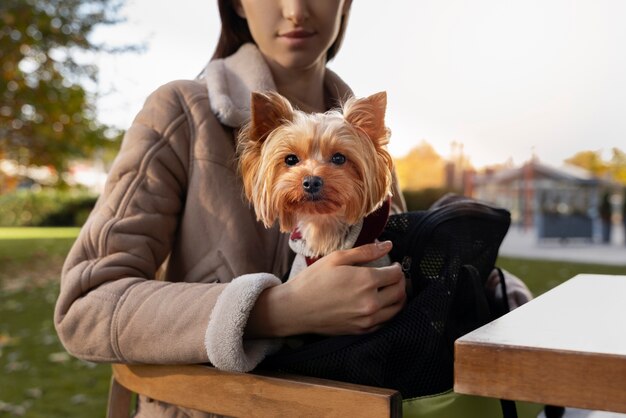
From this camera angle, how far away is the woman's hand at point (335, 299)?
1210 millimetres

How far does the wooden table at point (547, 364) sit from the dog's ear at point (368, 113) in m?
0.37

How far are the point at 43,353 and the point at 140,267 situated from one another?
195 inches

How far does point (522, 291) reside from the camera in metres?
1.73

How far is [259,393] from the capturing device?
4.05ft

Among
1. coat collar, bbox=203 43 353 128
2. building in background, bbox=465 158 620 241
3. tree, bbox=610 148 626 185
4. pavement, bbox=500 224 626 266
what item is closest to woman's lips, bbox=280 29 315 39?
coat collar, bbox=203 43 353 128

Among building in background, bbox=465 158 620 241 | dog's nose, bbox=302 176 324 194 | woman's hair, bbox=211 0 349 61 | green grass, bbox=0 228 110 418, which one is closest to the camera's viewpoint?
dog's nose, bbox=302 176 324 194

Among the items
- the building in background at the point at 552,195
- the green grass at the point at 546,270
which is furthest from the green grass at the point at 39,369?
the building in background at the point at 552,195

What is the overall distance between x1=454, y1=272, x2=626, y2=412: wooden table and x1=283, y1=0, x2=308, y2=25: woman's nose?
862 mm

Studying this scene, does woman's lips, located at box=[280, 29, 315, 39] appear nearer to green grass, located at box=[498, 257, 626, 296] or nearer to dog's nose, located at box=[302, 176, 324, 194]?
dog's nose, located at box=[302, 176, 324, 194]

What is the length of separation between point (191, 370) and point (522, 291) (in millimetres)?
863

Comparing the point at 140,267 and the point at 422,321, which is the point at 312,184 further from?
the point at 140,267

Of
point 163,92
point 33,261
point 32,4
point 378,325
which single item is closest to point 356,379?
point 378,325

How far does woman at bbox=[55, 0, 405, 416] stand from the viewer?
1.25m

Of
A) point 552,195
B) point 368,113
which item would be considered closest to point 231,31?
point 368,113
